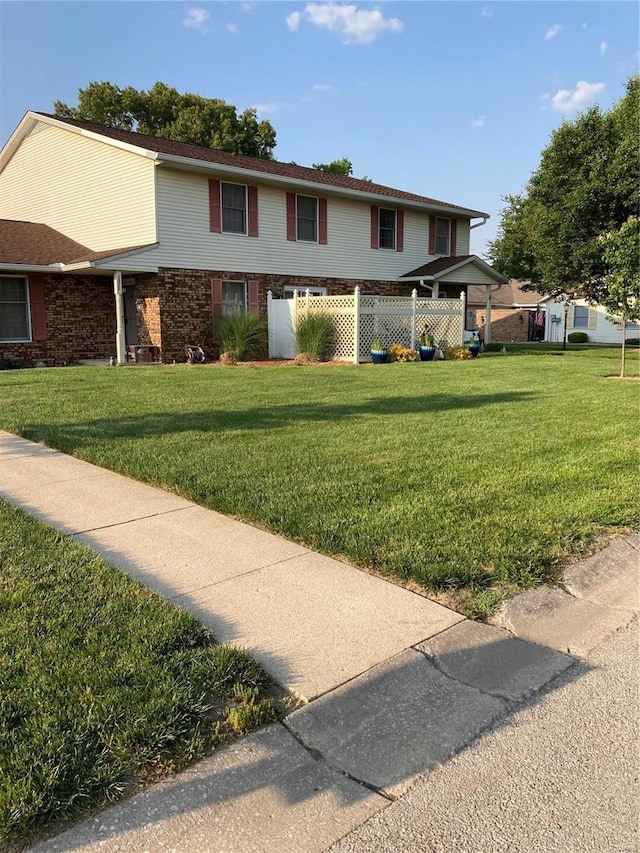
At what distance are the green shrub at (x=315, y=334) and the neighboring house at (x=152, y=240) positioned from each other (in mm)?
2208

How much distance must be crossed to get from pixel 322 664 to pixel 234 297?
56.9 feet

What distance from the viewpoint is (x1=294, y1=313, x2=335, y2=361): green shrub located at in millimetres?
17828

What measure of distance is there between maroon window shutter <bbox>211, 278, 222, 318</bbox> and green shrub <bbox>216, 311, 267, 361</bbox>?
480mm

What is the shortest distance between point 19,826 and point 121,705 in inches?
20.3

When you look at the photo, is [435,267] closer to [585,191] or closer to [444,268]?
[444,268]

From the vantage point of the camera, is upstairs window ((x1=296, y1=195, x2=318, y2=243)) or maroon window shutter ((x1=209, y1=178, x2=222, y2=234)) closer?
maroon window shutter ((x1=209, y1=178, x2=222, y2=234))

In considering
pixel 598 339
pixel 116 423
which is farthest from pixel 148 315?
pixel 598 339

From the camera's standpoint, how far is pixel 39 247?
18016 mm

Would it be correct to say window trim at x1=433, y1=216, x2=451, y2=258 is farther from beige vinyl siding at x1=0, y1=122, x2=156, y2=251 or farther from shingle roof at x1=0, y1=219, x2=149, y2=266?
shingle roof at x1=0, y1=219, x2=149, y2=266

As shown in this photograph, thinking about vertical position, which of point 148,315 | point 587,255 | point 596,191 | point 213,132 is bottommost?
point 148,315

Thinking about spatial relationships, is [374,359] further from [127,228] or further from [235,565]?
[235,565]

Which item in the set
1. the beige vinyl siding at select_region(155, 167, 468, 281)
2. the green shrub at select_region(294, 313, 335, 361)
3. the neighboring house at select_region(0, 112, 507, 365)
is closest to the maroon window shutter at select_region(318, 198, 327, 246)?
the neighboring house at select_region(0, 112, 507, 365)

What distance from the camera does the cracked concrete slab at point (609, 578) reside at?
3.49m

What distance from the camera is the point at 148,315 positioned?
1788 centimetres
